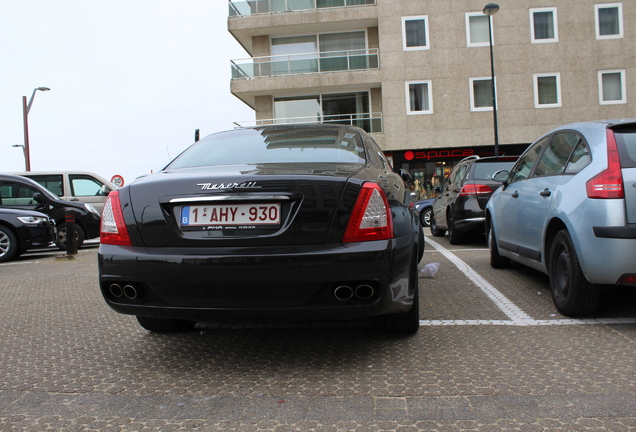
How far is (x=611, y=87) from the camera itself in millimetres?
25156

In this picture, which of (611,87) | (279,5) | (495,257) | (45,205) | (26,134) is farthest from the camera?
(279,5)

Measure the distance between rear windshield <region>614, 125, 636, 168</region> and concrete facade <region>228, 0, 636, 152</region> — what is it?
21596mm

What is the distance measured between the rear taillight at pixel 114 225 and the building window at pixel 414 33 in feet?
78.0

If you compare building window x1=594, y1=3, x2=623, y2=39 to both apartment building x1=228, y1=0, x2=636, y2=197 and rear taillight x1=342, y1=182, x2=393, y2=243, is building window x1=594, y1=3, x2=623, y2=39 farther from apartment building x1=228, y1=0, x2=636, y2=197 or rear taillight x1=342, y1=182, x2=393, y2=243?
rear taillight x1=342, y1=182, x2=393, y2=243

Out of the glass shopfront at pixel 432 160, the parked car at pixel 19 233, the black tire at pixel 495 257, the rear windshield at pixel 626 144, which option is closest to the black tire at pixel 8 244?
the parked car at pixel 19 233

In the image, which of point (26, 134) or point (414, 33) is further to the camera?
point (414, 33)

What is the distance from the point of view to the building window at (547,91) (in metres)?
25.0

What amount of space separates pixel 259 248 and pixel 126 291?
0.82 metres

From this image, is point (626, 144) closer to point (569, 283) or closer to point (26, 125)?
point (569, 283)

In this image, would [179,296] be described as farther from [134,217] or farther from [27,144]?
[27,144]

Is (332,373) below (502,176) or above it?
below

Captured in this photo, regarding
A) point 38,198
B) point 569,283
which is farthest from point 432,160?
point 569,283

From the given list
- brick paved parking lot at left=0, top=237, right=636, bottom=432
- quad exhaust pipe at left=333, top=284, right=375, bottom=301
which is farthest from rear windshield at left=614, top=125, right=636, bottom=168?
quad exhaust pipe at left=333, top=284, right=375, bottom=301

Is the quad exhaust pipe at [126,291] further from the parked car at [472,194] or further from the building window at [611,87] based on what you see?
the building window at [611,87]
